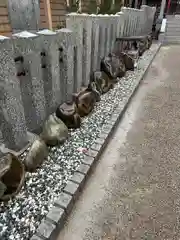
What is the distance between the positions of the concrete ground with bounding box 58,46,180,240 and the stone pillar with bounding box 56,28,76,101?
910mm

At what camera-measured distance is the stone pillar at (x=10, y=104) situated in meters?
1.68

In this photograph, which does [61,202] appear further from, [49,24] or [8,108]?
[49,24]

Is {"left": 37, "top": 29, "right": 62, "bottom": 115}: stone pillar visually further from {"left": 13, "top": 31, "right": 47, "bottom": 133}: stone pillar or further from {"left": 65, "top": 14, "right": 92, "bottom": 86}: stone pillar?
{"left": 65, "top": 14, "right": 92, "bottom": 86}: stone pillar

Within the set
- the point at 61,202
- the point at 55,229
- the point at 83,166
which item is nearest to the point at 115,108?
the point at 83,166

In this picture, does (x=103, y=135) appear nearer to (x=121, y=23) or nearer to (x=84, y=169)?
(x=84, y=169)

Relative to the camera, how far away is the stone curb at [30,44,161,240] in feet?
4.98

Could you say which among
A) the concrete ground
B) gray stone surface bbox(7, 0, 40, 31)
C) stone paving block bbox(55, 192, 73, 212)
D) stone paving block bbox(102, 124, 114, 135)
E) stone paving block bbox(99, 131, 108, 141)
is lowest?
the concrete ground

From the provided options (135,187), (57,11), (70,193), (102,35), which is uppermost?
(57,11)

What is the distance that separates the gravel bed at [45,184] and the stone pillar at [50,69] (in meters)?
0.47

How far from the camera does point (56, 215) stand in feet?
5.26

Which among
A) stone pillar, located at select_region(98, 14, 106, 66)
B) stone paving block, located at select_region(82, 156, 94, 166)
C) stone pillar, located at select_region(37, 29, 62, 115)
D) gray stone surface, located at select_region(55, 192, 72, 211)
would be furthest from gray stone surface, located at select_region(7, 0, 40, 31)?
gray stone surface, located at select_region(55, 192, 72, 211)

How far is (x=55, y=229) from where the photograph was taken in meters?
1.55

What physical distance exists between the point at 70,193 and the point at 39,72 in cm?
125

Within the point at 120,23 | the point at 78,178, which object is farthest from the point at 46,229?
the point at 120,23
